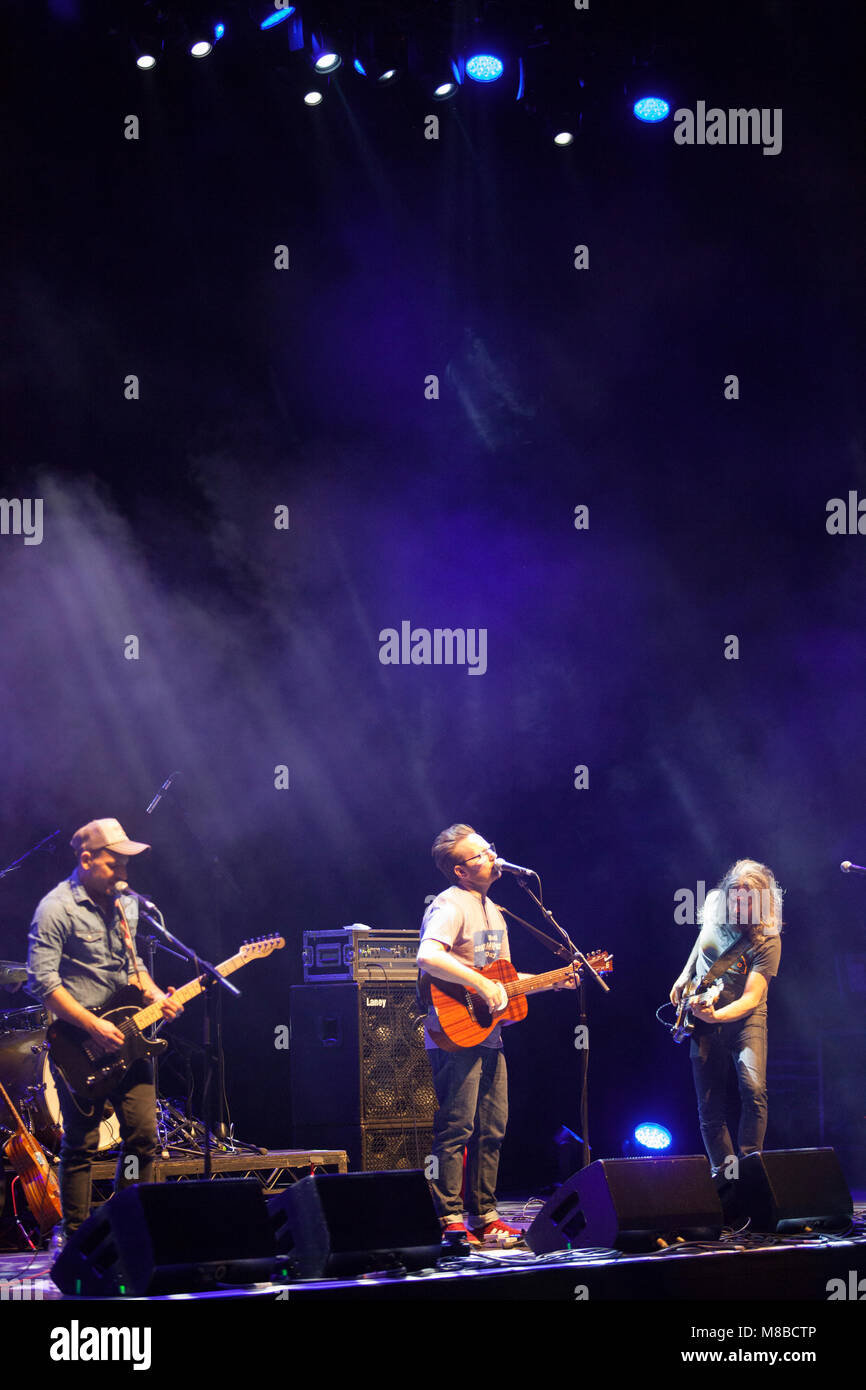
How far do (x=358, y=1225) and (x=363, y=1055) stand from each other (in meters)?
2.82

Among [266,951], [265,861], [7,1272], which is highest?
[265,861]

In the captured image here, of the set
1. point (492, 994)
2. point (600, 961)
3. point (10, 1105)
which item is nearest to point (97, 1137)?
point (10, 1105)

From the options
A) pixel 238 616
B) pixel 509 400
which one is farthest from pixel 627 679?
pixel 238 616

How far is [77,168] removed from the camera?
842 cm

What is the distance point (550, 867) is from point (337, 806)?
1565 mm

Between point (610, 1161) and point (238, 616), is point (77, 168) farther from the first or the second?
point (610, 1161)

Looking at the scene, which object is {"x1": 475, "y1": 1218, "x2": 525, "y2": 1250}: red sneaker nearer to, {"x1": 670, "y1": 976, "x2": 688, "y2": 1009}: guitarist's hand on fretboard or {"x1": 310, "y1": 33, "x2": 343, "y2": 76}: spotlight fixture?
{"x1": 670, "y1": 976, "x2": 688, "y2": 1009}: guitarist's hand on fretboard

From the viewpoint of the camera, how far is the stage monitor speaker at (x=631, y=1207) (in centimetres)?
493

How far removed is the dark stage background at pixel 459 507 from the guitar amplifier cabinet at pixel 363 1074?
828mm

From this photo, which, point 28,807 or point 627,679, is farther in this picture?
point 627,679

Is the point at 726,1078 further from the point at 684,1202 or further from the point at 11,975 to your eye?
the point at 11,975

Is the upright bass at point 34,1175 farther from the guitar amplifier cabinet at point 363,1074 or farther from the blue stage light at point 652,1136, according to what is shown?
the blue stage light at point 652,1136

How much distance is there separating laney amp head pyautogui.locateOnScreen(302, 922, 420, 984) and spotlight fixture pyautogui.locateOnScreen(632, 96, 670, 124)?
5320 millimetres

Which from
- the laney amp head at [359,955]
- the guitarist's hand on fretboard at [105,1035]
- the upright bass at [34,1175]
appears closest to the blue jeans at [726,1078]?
the laney amp head at [359,955]
